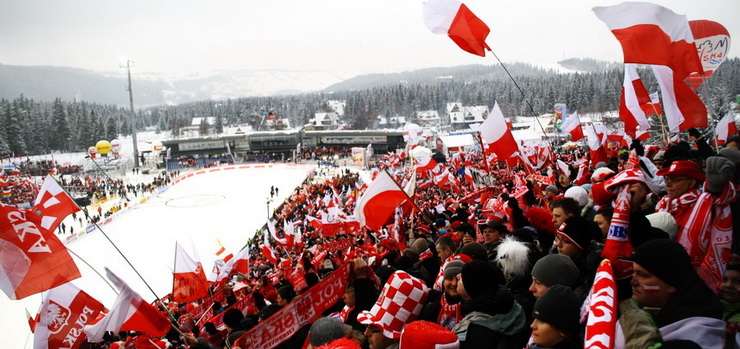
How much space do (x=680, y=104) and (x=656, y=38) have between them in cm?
109

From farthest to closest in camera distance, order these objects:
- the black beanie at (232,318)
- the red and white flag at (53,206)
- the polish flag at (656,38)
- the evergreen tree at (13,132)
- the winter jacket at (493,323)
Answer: the evergreen tree at (13,132) < the red and white flag at (53,206) < the polish flag at (656,38) < the black beanie at (232,318) < the winter jacket at (493,323)

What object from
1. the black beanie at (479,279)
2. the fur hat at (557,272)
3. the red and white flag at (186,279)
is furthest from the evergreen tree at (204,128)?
the fur hat at (557,272)

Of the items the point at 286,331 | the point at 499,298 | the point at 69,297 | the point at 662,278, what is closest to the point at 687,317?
the point at 662,278

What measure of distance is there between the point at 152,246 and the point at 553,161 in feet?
Answer: 54.4

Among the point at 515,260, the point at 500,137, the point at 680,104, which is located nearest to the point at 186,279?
the point at 500,137

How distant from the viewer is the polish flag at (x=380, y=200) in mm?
6215

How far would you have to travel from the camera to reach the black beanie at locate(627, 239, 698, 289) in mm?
1745

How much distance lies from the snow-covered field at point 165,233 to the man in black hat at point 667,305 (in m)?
8.06

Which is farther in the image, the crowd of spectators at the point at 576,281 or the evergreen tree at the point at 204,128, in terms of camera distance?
the evergreen tree at the point at 204,128

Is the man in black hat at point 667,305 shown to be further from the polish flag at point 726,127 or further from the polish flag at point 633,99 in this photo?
the polish flag at point 726,127

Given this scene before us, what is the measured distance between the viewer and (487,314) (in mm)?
2176

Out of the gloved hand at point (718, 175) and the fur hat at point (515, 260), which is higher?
the gloved hand at point (718, 175)

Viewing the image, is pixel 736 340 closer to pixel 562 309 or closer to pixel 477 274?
pixel 562 309

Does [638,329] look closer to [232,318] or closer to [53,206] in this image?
[232,318]
